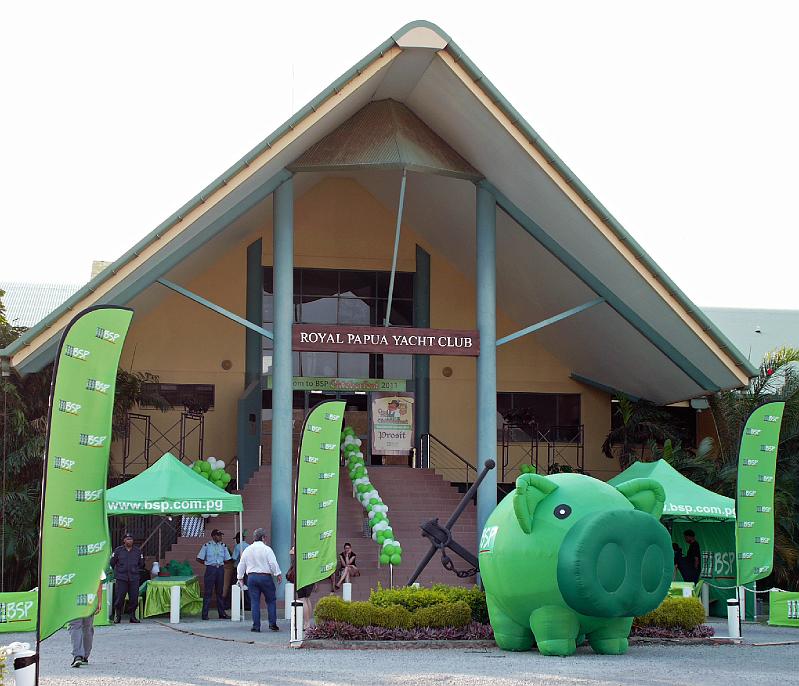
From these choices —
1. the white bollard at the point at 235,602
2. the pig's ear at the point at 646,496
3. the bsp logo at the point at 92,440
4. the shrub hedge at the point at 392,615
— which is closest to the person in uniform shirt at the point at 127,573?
the white bollard at the point at 235,602

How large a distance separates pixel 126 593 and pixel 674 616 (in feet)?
26.1

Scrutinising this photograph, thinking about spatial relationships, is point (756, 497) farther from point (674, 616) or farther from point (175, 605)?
point (175, 605)

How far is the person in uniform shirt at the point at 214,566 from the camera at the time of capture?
17.7 meters

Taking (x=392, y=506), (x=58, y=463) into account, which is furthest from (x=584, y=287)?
(x=58, y=463)

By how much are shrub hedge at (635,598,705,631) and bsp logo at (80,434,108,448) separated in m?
7.40

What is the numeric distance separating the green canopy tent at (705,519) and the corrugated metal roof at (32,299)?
16467 millimetres

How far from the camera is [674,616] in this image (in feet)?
46.3

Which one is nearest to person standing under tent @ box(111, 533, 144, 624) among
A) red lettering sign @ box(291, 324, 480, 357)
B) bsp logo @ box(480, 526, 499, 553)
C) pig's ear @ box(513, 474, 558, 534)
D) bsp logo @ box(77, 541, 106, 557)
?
red lettering sign @ box(291, 324, 480, 357)

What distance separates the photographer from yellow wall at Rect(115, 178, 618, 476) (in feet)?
81.1

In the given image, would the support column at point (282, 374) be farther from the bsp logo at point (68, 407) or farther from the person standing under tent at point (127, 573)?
the bsp logo at point (68, 407)

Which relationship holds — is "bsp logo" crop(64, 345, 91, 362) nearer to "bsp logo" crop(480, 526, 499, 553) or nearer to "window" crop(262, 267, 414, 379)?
"bsp logo" crop(480, 526, 499, 553)

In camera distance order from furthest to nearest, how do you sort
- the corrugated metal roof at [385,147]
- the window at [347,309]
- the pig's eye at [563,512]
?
the window at [347,309] < the corrugated metal roof at [385,147] < the pig's eye at [563,512]

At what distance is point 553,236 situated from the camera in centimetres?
2042

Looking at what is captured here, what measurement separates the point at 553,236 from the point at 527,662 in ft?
33.3
